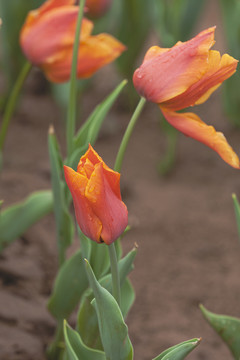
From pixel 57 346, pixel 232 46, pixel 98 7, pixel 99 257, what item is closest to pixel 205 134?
pixel 99 257

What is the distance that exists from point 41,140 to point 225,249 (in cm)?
83

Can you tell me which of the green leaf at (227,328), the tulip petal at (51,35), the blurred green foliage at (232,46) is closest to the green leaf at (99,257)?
the green leaf at (227,328)

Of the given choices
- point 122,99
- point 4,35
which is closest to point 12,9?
point 4,35

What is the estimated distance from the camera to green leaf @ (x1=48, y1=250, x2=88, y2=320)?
1.15 m

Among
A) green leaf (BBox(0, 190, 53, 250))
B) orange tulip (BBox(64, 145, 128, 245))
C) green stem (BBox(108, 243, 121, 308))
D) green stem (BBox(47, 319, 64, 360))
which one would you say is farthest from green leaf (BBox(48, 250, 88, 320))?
orange tulip (BBox(64, 145, 128, 245))

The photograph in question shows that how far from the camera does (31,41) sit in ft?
4.12

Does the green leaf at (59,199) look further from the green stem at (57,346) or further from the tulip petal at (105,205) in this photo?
the tulip petal at (105,205)

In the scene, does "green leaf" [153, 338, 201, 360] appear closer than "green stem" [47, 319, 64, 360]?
Yes

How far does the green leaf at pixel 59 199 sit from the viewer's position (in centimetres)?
110

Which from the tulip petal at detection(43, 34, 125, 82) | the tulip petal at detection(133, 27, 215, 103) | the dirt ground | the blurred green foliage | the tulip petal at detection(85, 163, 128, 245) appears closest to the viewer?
the tulip petal at detection(85, 163, 128, 245)

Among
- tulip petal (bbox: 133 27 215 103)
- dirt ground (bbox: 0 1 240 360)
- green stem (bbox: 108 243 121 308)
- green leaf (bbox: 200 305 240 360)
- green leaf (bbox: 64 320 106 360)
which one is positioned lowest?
dirt ground (bbox: 0 1 240 360)

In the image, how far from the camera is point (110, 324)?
0.85 m

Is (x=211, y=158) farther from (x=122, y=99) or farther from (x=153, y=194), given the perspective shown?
(x=122, y=99)

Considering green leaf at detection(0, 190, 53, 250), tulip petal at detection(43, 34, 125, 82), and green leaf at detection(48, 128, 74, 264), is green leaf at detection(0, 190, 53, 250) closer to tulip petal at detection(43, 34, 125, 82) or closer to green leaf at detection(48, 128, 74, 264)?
green leaf at detection(48, 128, 74, 264)
